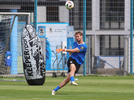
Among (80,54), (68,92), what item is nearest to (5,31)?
(68,92)

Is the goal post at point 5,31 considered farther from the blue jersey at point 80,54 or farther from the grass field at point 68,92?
the blue jersey at point 80,54

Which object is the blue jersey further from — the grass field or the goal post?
the goal post

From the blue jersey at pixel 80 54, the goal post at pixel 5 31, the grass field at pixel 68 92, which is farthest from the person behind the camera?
the goal post at pixel 5 31

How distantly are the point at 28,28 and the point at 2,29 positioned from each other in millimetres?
3898

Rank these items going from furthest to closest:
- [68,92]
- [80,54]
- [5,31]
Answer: [5,31]
[68,92]
[80,54]

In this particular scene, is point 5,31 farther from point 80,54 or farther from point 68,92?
point 80,54

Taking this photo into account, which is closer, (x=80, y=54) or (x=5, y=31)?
(x=80, y=54)

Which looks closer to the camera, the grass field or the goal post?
the grass field

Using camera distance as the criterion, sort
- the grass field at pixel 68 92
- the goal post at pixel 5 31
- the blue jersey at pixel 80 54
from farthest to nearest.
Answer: the goal post at pixel 5 31, the blue jersey at pixel 80 54, the grass field at pixel 68 92

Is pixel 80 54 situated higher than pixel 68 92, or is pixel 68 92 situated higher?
pixel 80 54

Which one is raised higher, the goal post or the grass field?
the goal post

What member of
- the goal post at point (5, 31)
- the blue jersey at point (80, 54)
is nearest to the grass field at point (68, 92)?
the blue jersey at point (80, 54)

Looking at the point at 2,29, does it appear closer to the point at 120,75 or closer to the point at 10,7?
the point at 10,7

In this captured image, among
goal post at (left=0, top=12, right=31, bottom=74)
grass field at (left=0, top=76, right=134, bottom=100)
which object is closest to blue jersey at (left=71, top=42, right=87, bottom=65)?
grass field at (left=0, top=76, right=134, bottom=100)
